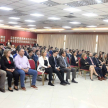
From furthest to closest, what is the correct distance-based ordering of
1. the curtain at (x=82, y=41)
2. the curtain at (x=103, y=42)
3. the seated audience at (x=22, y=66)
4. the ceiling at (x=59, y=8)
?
the curtain at (x=82, y=41) < the curtain at (x=103, y=42) < the ceiling at (x=59, y=8) < the seated audience at (x=22, y=66)

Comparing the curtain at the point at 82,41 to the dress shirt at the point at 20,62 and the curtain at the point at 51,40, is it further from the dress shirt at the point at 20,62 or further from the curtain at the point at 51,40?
the dress shirt at the point at 20,62

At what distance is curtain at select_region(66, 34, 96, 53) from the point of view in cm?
1625

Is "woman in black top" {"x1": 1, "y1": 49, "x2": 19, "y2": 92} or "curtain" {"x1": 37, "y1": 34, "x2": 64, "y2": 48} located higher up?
"curtain" {"x1": 37, "y1": 34, "x2": 64, "y2": 48}

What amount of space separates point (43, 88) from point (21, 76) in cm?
95

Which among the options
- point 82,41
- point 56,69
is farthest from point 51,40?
point 56,69

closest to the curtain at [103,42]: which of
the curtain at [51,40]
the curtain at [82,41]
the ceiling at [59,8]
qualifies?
the curtain at [82,41]

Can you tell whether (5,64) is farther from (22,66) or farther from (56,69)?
(56,69)

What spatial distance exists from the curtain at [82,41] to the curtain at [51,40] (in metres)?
1.08

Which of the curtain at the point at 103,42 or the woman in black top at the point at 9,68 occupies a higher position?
the curtain at the point at 103,42

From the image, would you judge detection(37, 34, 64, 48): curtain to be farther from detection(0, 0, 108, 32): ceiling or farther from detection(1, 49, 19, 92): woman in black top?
detection(1, 49, 19, 92): woman in black top

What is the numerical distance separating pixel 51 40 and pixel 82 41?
4666 millimetres

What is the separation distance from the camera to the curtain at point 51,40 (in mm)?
18938

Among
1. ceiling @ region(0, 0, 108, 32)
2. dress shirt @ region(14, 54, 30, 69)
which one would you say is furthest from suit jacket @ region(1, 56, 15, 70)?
ceiling @ region(0, 0, 108, 32)

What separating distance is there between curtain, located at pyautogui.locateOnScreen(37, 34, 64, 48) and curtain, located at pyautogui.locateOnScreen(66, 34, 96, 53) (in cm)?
108
